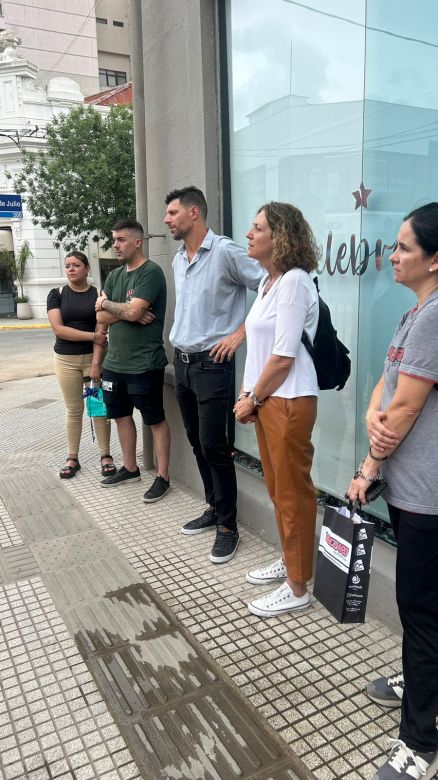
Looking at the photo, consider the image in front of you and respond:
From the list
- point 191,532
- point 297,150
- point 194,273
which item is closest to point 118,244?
point 194,273

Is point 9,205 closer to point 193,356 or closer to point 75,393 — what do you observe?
point 75,393

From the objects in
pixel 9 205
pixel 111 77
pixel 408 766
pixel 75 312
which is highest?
pixel 111 77

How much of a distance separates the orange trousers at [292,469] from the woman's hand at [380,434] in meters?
0.79

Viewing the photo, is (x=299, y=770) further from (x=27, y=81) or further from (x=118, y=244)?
(x=27, y=81)

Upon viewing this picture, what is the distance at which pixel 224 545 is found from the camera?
358 cm

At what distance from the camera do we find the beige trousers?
508 centimetres

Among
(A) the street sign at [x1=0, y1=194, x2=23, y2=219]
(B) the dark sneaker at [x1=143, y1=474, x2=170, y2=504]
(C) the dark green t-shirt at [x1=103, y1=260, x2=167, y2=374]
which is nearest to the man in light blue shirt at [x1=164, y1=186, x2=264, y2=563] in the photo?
(C) the dark green t-shirt at [x1=103, y1=260, x2=167, y2=374]

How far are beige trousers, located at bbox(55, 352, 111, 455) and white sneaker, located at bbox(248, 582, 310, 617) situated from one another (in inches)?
102

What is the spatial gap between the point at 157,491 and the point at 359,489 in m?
2.73

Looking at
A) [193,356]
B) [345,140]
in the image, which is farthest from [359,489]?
[345,140]

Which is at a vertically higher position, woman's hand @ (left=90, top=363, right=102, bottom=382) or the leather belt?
the leather belt

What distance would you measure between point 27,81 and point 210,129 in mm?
26640

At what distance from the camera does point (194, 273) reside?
11.8 ft

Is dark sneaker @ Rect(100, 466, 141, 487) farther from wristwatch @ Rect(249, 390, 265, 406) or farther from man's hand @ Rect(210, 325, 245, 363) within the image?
wristwatch @ Rect(249, 390, 265, 406)
